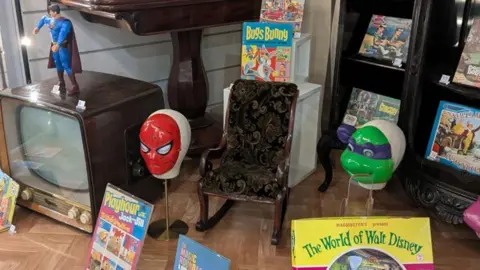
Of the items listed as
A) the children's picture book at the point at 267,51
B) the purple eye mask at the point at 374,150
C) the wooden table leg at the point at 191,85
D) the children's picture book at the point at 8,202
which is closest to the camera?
the purple eye mask at the point at 374,150

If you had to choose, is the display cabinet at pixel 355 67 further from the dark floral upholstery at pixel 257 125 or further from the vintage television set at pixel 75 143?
the vintage television set at pixel 75 143

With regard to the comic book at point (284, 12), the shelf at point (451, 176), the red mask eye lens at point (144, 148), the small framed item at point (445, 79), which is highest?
the comic book at point (284, 12)

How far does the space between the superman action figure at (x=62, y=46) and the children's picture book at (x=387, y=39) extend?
1.58 meters

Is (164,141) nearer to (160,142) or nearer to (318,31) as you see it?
(160,142)

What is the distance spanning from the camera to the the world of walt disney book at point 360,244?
175cm

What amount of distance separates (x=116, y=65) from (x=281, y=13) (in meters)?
1.19

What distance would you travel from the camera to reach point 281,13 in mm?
2957

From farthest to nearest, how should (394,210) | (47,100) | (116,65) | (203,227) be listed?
1. (116,65)
2. (394,210)
3. (203,227)
4. (47,100)

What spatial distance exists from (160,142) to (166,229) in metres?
0.53

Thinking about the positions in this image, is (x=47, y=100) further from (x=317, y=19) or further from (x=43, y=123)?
(x=317, y=19)

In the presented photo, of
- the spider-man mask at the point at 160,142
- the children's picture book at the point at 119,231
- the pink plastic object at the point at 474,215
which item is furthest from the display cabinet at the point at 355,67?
the children's picture book at the point at 119,231

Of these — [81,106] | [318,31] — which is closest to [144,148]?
[81,106]

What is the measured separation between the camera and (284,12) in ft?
Result: 9.70

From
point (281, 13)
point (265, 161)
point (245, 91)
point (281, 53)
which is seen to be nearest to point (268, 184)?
point (265, 161)
